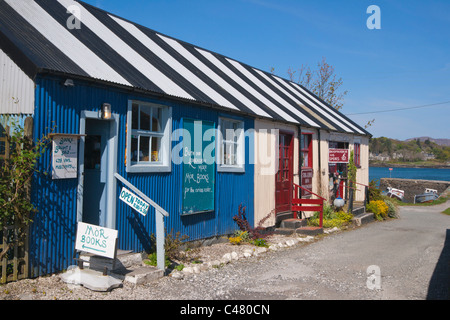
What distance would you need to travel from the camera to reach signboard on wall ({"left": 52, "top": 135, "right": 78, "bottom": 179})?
6422mm

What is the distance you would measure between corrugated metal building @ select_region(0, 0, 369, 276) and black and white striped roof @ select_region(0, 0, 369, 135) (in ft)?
0.11

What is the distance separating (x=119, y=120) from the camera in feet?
24.9

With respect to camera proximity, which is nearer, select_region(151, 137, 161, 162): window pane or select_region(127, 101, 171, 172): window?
select_region(127, 101, 171, 172): window

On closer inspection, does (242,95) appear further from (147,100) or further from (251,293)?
(251,293)

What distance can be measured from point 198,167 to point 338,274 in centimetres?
376

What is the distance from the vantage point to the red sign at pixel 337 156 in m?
16.2

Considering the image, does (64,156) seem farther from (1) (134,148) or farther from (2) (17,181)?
(1) (134,148)

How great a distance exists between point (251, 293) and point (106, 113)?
3.80 m

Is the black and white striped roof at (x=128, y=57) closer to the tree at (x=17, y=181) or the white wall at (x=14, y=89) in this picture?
the white wall at (x=14, y=89)

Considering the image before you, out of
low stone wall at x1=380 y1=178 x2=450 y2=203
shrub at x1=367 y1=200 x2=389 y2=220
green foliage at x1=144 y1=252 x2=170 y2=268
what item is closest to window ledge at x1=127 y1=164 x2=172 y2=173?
green foliage at x1=144 y1=252 x2=170 y2=268

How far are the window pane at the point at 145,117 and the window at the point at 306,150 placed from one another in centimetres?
755

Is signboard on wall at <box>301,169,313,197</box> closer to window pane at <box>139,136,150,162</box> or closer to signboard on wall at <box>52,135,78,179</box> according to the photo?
window pane at <box>139,136,150,162</box>

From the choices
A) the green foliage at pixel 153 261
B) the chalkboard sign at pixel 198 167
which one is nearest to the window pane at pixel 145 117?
the chalkboard sign at pixel 198 167
